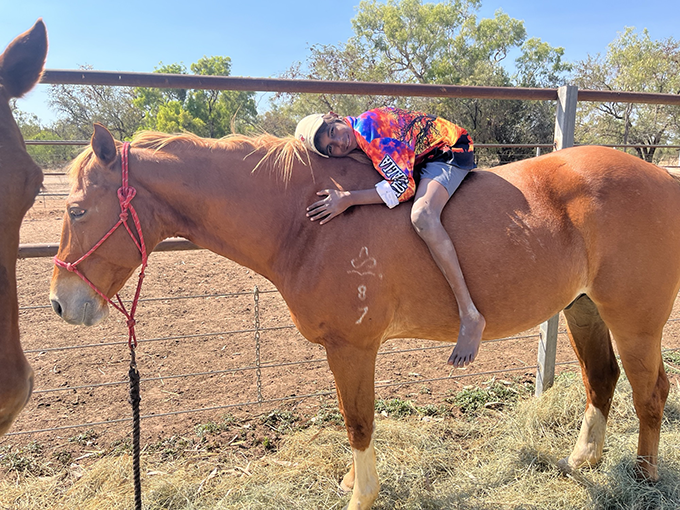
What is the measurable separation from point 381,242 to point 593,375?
186 cm

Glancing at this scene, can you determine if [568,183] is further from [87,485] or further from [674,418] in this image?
[87,485]

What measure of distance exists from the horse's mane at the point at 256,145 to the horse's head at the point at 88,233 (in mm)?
202

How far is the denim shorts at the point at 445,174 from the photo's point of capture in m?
2.06

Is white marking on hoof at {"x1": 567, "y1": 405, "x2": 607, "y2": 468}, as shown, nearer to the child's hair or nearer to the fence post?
the fence post

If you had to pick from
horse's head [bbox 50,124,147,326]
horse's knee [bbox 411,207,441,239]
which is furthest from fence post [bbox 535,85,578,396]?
horse's head [bbox 50,124,147,326]

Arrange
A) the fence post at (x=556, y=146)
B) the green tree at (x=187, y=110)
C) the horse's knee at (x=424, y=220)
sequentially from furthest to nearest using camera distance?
the green tree at (x=187, y=110) < the fence post at (x=556, y=146) < the horse's knee at (x=424, y=220)

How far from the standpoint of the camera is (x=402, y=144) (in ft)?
6.77

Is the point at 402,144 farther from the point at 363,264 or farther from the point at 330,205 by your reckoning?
the point at 363,264

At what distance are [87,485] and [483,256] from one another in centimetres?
268

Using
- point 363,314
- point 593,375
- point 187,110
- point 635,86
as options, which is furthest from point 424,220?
point 187,110

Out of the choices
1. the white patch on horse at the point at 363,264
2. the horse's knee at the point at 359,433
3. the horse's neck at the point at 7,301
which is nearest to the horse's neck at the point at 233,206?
the white patch on horse at the point at 363,264

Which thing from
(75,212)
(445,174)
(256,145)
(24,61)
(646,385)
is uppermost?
(24,61)

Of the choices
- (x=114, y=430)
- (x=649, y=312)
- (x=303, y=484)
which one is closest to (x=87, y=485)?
(x=114, y=430)

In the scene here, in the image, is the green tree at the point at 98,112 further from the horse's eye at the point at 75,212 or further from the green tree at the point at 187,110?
the horse's eye at the point at 75,212
